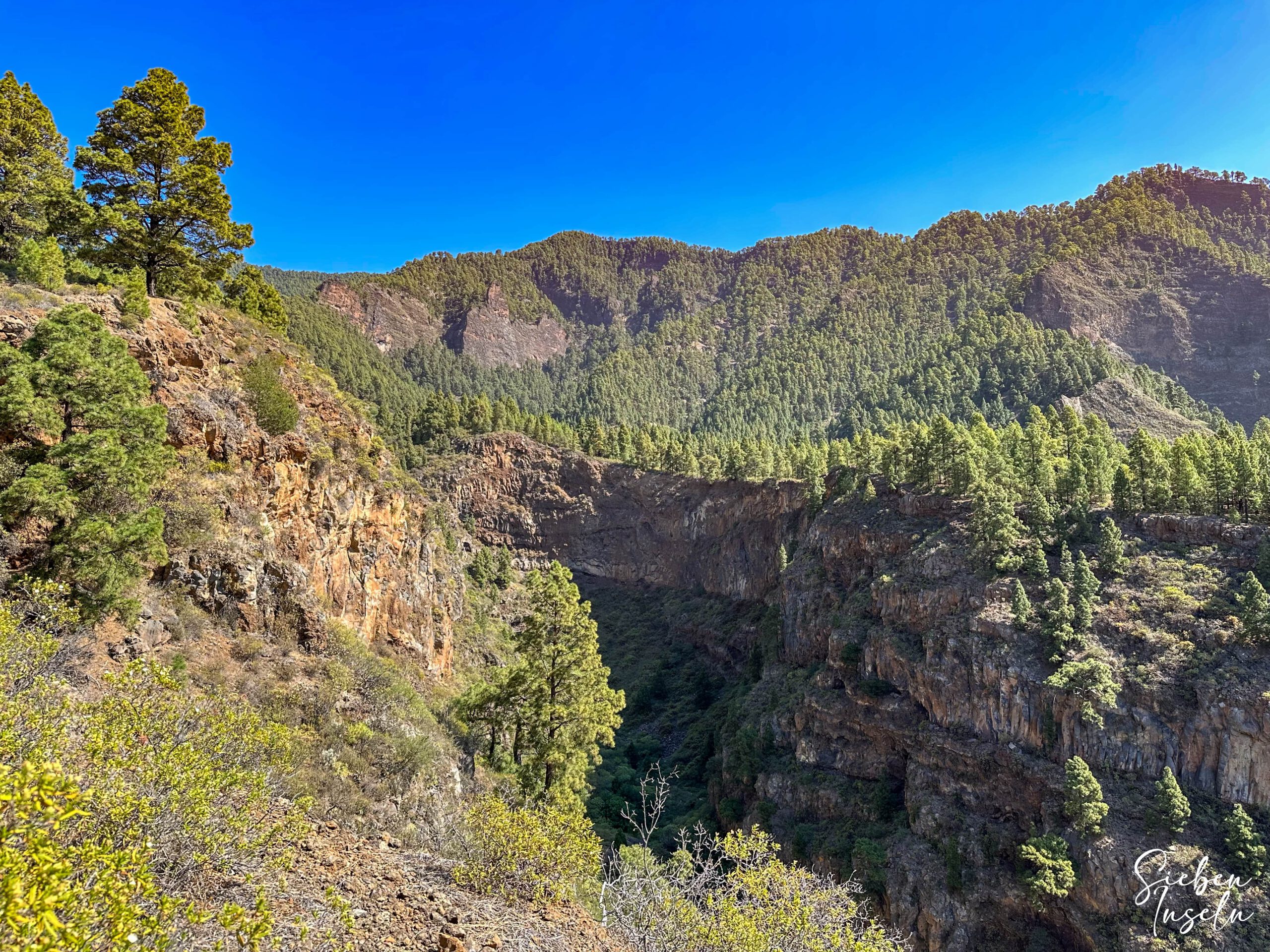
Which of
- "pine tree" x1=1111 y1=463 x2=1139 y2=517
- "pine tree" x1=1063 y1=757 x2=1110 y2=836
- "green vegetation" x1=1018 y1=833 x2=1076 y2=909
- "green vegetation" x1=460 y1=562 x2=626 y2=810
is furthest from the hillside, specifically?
"green vegetation" x1=460 y1=562 x2=626 y2=810

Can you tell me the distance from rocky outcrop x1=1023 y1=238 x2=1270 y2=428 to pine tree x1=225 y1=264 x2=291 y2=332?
135m

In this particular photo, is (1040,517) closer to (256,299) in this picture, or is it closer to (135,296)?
(135,296)

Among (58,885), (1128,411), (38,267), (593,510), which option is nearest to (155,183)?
(38,267)

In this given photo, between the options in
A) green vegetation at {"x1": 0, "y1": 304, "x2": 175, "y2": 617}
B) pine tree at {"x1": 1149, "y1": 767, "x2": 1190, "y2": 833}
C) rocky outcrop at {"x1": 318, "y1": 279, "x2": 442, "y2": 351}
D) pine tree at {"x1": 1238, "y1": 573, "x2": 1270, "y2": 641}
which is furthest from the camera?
rocky outcrop at {"x1": 318, "y1": 279, "x2": 442, "y2": 351}

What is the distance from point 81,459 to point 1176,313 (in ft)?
562

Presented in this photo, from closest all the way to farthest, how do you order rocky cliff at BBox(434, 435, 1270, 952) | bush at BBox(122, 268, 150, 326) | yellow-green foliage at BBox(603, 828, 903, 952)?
yellow-green foliage at BBox(603, 828, 903, 952), bush at BBox(122, 268, 150, 326), rocky cliff at BBox(434, 435, 1270, 952)

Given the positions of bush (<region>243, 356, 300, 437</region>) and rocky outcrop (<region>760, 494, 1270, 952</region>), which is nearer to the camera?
bush (<region>243, 356, 300, 437</region>)

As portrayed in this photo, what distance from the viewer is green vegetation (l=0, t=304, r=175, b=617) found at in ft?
45.2

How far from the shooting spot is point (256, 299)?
115 ft

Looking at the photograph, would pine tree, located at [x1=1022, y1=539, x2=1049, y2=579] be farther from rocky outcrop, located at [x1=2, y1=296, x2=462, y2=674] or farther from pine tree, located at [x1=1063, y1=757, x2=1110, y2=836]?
rocky outcrop, located at [x1=2, y1=296, x2=462, y2=674]

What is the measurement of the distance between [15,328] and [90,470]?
572cm

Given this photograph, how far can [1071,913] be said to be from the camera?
99.8 ft

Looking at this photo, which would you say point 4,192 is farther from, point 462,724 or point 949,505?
point 949,505

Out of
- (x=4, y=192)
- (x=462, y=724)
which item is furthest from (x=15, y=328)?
(x=462, y=724)
